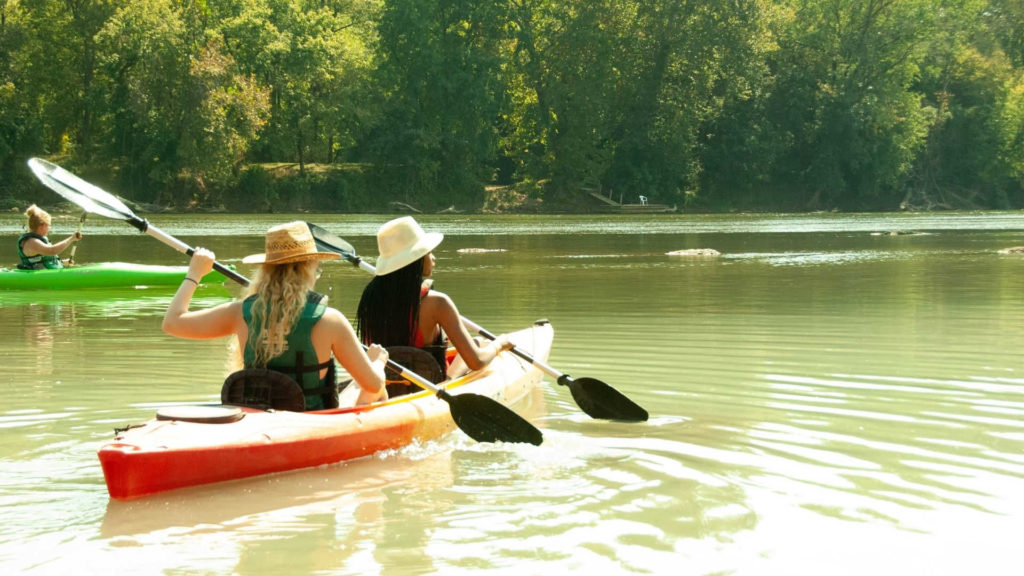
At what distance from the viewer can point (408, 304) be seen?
6410 millimetres

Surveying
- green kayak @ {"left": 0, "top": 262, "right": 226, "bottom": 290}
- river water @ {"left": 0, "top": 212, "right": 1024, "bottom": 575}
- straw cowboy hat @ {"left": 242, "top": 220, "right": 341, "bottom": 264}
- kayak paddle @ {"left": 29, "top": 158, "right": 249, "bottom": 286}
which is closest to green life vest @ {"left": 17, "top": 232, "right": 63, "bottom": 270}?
green kayak @ {"left": 0, "top": 262, "right": 226, "bottom": 290}

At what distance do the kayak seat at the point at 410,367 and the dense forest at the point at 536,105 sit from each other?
1941 inches

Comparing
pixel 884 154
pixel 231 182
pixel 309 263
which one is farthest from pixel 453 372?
pixel 884 154

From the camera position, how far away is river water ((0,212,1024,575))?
4297 millimetres

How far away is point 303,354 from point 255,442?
44 centimetres

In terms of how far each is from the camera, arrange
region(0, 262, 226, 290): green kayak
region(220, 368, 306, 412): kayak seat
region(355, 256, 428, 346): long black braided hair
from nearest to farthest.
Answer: region(220, 368, 306, 412): kayak seat → region(355, 256, 428, 346): long black braided hair → region(0, 262, 226, 290): green kayak

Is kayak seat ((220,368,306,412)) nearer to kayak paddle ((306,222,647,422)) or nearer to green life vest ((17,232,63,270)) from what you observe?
kayak paddle ((306,222,647,422))

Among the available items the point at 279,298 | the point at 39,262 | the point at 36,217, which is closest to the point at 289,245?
the point at 279,298

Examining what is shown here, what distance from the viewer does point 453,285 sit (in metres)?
16.6

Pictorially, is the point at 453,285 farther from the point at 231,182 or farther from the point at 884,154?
the point at 884,154

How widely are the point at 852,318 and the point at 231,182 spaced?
45647 millimetres

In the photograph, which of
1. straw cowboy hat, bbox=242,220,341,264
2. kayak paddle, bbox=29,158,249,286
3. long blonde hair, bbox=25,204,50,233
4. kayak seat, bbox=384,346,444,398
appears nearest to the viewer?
straw cowboy hat, bbox=242,220,341,264

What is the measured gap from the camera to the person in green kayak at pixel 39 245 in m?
14.1

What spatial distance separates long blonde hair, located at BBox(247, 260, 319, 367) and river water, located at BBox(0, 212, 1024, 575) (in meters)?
0.69
